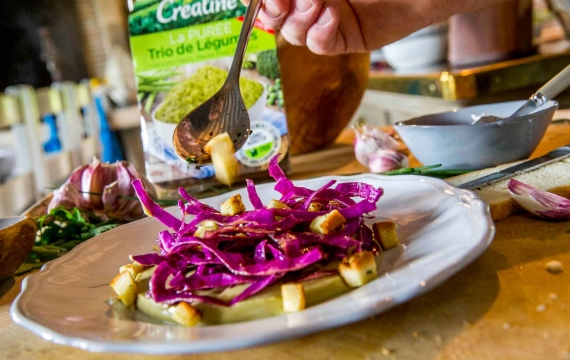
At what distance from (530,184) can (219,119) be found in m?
0.48

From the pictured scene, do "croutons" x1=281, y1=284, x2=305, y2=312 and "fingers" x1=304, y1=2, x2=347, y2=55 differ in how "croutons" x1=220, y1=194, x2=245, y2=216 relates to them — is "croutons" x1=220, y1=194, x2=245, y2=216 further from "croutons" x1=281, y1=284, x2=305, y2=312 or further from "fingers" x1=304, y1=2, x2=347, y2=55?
"fingers" x1=304, y1=2, x2=347, y2=55

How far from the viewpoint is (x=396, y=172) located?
0.99 metres

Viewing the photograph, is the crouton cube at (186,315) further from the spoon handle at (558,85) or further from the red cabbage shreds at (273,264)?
the spoon handle at (558,85)

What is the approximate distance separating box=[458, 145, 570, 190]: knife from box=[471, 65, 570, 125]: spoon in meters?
0.09

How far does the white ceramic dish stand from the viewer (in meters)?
0.47

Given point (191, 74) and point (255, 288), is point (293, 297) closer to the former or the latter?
point (255, 288)

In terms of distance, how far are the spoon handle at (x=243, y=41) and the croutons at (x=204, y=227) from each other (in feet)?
0.97

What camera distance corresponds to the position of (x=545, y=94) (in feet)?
3.29

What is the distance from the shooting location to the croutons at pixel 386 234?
0.65 m

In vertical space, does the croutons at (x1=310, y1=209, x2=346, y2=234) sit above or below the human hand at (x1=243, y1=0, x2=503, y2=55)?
below

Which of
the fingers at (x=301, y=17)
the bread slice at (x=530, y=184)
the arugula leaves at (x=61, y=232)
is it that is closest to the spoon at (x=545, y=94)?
the bread slice at (x=530, y=184)

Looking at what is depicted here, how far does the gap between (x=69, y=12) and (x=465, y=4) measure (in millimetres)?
7777

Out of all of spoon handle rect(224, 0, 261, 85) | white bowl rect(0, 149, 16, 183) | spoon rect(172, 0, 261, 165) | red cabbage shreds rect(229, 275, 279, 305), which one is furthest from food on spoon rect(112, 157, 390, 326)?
white bowl rect(0, 149, 16, 183)

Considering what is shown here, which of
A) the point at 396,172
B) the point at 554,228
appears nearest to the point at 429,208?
the point at 554,228
